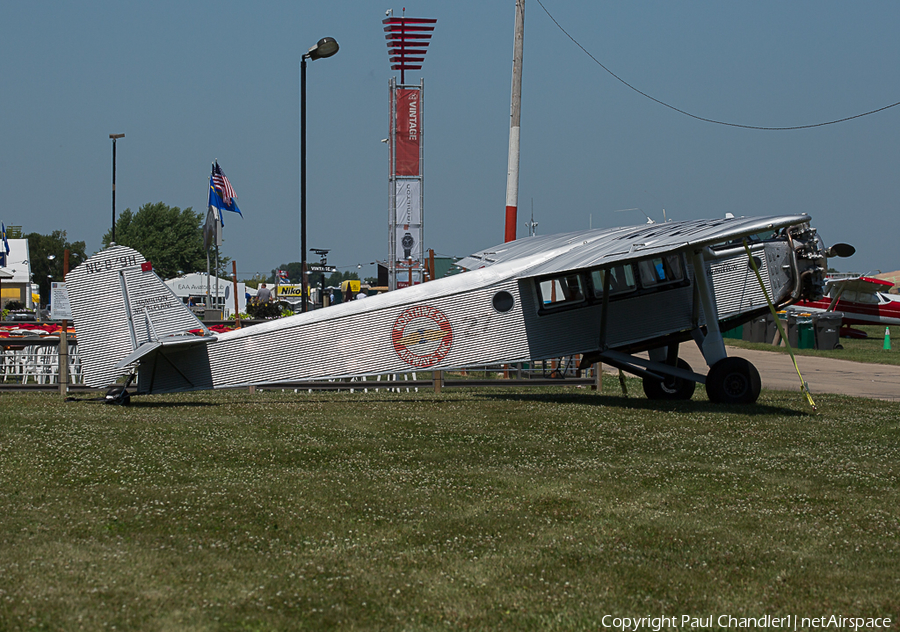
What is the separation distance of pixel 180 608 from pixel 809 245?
41.6ft

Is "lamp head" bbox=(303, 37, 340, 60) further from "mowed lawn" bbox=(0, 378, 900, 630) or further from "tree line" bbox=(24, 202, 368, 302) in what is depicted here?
"tree line" bbox=(24, 202, 368, 302)

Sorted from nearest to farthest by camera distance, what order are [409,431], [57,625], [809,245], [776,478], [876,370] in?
[57,625] → [776,478] → [409,431] → [809,245] → [876,370]

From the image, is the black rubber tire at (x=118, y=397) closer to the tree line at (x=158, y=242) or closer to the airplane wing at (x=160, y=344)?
the airplane wing at (x=160, y=344)

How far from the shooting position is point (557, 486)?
7.79 m

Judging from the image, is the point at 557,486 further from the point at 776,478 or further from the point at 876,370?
the point at 876,370

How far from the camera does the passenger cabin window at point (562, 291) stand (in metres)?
14.2

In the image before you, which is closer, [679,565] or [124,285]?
[679,565]

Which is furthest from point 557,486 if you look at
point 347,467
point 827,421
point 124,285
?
point 124,285

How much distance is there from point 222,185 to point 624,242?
2715cm

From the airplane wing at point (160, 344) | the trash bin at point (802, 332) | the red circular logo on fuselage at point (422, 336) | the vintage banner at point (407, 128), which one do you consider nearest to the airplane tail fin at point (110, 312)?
the airplane wing at point (160, 344)

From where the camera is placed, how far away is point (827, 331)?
32969 millimetres

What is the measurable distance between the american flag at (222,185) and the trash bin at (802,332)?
24.5m

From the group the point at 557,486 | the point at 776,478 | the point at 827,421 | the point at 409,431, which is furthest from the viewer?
the point at 827,421

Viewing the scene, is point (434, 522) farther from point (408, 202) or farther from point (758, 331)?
point (408, 202)
